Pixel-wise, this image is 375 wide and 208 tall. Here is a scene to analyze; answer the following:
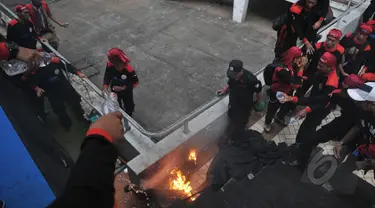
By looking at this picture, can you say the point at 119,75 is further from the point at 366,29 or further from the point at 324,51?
the point at 366,29

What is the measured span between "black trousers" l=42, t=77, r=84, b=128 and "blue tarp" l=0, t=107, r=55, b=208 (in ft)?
9.24

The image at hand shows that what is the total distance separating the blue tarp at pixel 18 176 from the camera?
2611 mm

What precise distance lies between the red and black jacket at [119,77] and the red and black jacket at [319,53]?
3153 millimetres

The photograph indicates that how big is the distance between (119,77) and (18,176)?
9.23 feet

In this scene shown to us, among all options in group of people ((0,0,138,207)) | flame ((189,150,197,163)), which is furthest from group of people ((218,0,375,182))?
group of people ((0,0,138,207))

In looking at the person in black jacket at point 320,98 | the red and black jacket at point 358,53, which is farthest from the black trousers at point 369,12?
the person in black jacket at point 320,98

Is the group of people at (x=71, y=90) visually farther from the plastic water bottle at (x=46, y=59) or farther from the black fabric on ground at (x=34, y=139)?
the black fabric on ground at (x=34, y=139)

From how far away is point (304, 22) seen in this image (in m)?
5.45

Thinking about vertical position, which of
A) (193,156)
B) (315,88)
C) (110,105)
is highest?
(315,88)

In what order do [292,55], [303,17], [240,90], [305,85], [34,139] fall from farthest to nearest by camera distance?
1. [303,17]
2. [305,85]
3. [240,90]
4. [292,55]
5. [34,139]

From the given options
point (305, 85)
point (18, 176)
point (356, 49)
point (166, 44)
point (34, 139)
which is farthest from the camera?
point (166, 44)

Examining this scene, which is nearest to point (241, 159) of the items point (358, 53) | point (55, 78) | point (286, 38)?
point (286, 38)

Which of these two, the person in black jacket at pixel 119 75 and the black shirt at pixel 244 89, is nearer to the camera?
the black shirt at pixel 244 89

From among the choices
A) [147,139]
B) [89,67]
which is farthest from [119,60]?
[89,67]
